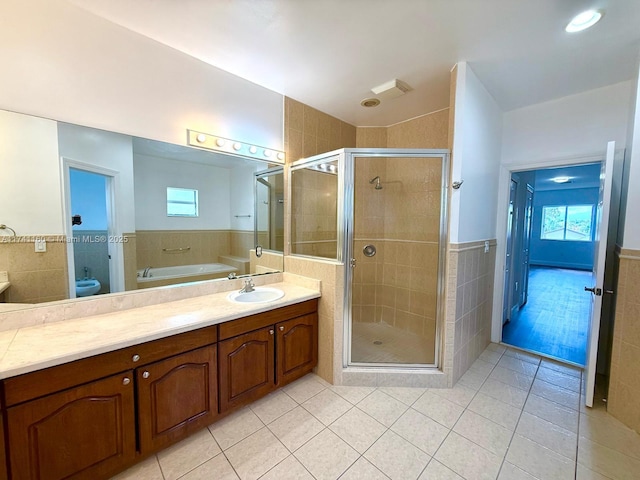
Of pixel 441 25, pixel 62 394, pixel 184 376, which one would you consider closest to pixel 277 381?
pixel 184 376

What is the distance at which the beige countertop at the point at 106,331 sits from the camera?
3.75 feet

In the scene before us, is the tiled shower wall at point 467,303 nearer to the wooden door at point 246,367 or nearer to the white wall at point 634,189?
the white wall at point 634,189

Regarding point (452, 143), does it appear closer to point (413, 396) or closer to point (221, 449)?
point (413, 396)

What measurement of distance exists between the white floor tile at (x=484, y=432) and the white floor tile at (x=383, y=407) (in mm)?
387

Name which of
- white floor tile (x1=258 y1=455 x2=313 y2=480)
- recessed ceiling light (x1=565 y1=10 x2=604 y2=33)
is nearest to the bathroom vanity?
white floor tile (x1=258 y1=455 x2=313 y2=480)

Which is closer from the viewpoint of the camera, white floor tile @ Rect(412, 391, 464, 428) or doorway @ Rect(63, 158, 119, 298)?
doorway @ Rect(63, 158, 119, 298)

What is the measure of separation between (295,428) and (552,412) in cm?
193

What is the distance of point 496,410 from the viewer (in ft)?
6.40

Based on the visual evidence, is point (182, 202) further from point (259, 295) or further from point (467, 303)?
point (467, 303)

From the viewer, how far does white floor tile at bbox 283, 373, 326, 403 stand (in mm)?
2098

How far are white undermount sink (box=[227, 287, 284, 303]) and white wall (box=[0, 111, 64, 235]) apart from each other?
3.97 ft

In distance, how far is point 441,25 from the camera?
5.40ft

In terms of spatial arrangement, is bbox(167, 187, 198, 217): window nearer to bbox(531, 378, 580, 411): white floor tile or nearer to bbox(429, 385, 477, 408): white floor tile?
bbox(429, 385, 477, 408): white floor tile

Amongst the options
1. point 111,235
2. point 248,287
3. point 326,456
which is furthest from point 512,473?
point 111,235
